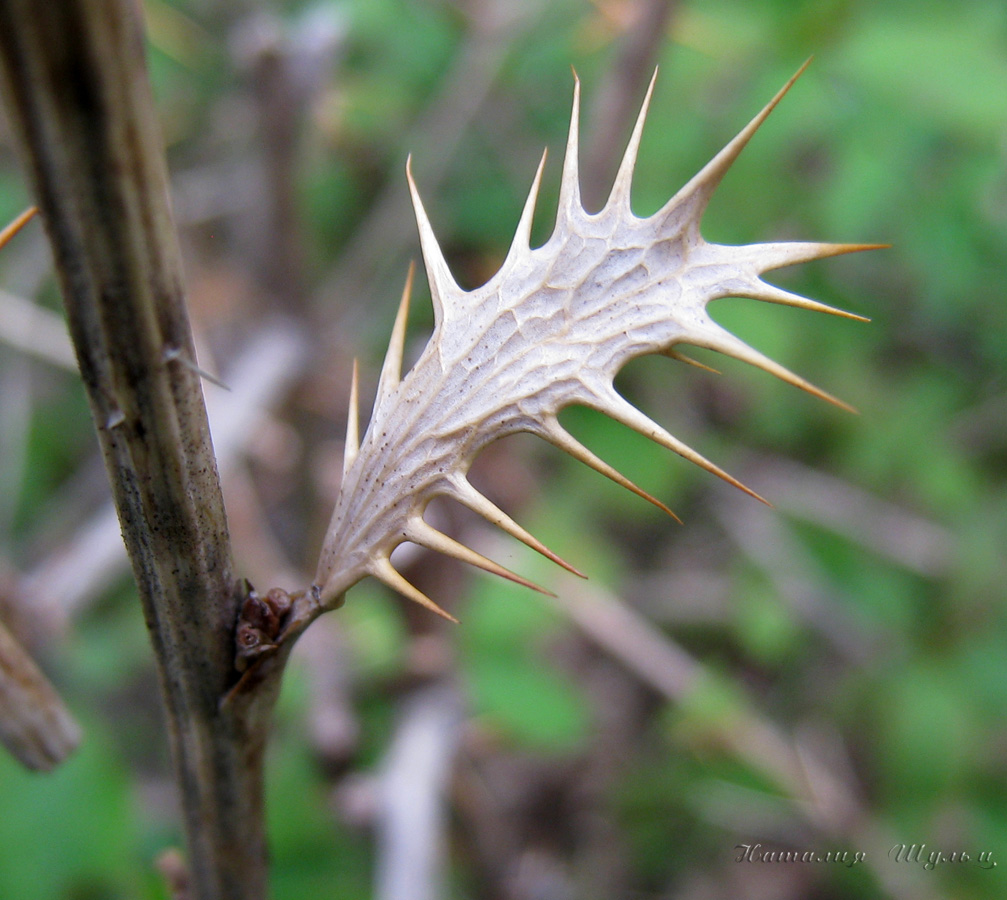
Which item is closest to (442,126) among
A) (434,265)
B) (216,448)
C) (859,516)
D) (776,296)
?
(216,448)

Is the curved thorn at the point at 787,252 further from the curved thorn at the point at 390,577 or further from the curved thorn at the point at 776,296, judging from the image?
the curved thorn at the point at 390,577

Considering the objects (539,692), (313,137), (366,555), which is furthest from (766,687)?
(366,555)

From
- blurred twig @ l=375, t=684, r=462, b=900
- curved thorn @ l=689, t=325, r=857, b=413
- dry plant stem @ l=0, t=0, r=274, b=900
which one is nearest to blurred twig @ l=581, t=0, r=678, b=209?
blurred twig @ l=375, t=684, r=462, b=900

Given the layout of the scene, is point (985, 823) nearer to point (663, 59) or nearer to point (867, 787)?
point (867, 787)

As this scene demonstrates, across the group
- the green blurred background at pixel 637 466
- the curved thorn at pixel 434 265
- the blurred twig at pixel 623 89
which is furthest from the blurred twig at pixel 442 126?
the curved thorn at pixel 434 265

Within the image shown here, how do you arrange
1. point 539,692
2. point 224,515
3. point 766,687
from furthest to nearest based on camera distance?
point 766,687, point 539,692, point 224,515

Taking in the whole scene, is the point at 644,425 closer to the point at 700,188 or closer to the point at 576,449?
the point at 576,449

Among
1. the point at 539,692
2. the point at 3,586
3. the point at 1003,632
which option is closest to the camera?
the point at 3,586

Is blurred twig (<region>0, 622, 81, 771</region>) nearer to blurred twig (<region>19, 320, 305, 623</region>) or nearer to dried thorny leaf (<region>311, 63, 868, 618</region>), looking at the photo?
dried thorny leaf (<region>311, 63, 868, 618</region>)
